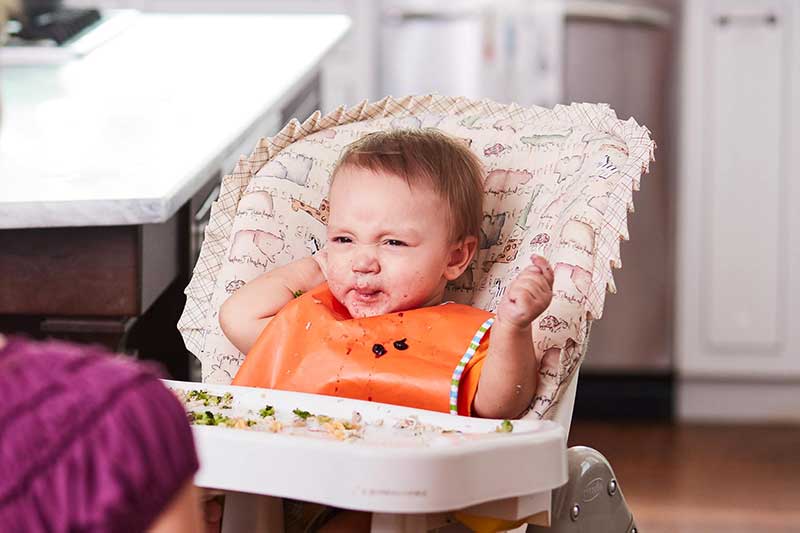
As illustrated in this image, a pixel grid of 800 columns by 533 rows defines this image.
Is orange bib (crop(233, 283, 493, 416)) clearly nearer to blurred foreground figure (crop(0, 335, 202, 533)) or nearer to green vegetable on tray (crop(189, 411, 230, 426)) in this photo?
green vegetable on tray (crop(189, 411, 230, 426))

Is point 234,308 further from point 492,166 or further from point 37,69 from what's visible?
point 37,69

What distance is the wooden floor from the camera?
2.51m

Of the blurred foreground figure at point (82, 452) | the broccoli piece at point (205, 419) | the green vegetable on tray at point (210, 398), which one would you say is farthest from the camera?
the green vegetable on tray at point (210, 398)

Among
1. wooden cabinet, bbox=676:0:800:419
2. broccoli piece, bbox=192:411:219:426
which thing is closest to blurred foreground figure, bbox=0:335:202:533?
broccoli piece, bbox=192:411:219:426

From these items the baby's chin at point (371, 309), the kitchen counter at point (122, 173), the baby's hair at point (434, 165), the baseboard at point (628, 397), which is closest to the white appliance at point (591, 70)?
the baseboard at point (628, 397)

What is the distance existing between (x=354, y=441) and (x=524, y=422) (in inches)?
5.9

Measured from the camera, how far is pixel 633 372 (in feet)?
11.1

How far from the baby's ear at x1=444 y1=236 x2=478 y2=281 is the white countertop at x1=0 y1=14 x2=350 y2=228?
30 centimetres

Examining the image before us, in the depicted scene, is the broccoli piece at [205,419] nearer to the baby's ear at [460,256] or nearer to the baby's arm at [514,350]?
the baby's arm at [514,350]

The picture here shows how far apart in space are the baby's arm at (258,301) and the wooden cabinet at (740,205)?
85.5 inches

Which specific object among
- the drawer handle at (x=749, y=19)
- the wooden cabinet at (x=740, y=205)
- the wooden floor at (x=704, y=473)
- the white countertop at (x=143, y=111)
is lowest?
the wooden floor at (x=704, y=473)

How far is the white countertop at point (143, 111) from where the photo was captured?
122cm

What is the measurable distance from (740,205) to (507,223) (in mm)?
2088

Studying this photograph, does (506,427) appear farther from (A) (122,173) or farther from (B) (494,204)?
(A) (122,173)
